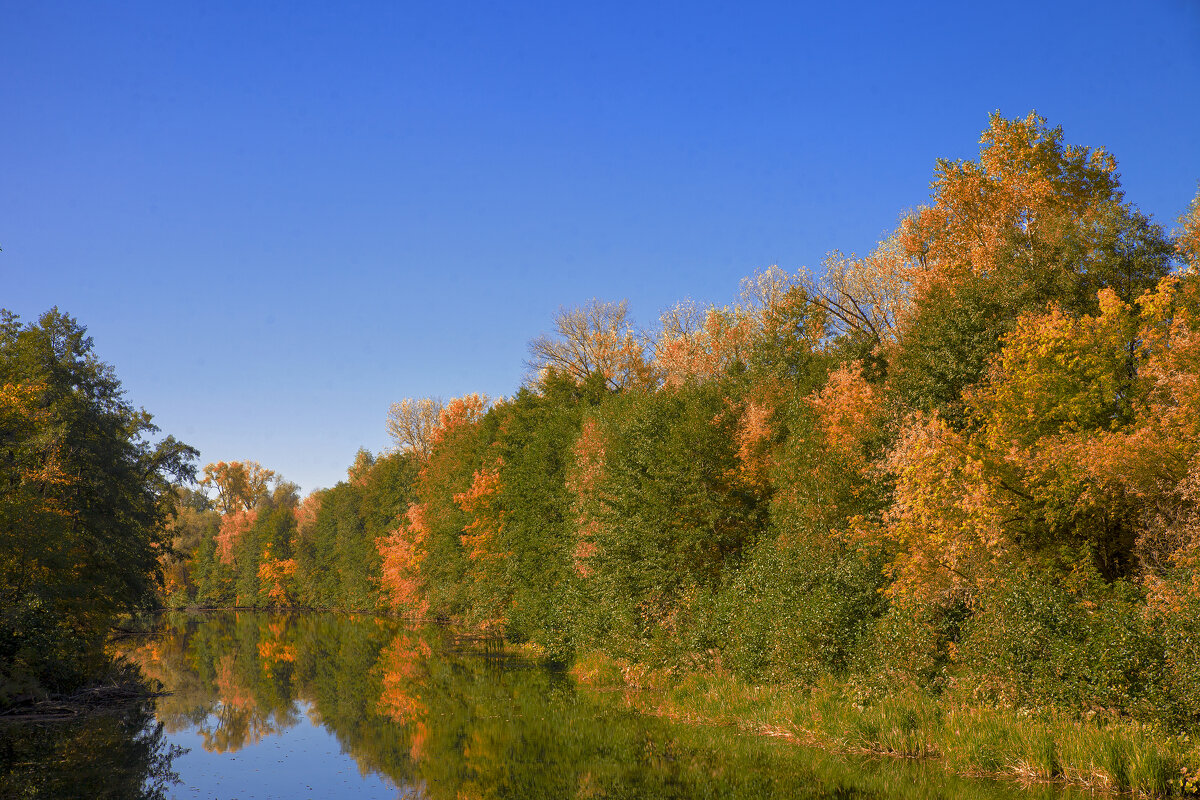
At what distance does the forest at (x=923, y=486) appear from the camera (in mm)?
21734

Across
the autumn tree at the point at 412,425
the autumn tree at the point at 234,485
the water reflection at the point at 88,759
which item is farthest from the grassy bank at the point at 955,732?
the autumn tree at the point at 234,485

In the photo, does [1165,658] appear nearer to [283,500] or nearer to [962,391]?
[962,391]

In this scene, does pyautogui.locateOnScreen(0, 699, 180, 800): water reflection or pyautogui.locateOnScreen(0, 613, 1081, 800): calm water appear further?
pyautogui.locateOnScreen(0, 613, 1081, 800): calm water

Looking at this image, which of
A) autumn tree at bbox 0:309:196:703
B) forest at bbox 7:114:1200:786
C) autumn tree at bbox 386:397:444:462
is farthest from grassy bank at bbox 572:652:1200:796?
autumn tree at bbox 386:397:444:462

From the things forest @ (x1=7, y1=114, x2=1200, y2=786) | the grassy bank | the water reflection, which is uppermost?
forest @ (x1=7, y1=114, x2=1200, y2=786)

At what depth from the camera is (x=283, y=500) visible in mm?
135625

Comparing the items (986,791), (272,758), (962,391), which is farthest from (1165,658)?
(272,758)

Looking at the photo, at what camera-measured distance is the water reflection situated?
736 inches

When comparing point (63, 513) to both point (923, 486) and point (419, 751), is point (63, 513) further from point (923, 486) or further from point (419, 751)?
point (923, 486)

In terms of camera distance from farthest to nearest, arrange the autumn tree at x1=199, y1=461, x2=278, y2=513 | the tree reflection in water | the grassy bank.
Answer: the autumn tree at x1=199, y1=461, x2=278, y2=513
the tree reflection in water
the grassy bank

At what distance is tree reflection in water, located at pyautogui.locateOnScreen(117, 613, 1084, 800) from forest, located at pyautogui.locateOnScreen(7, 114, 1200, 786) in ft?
11.6

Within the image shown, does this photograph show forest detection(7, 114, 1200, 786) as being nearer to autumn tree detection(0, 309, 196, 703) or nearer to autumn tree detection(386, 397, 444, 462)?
autumn tree detection(0, 309, 196, 703)

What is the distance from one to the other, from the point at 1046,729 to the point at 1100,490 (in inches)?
315

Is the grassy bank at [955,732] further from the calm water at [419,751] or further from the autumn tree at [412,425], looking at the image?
the autumn tree at [412,425]
